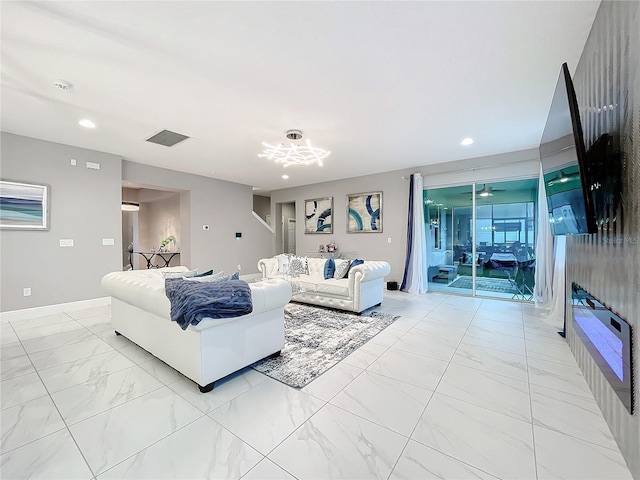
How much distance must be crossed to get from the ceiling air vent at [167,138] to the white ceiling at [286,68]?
0.41 feet

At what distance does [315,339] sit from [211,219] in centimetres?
491

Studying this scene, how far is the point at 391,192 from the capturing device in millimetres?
6207

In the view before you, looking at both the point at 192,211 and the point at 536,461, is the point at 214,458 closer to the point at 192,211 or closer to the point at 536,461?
the point at 536,461

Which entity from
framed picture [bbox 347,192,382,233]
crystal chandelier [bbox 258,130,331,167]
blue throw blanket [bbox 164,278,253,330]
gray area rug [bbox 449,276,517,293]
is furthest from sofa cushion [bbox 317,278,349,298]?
gray area rug [bbox 449,276,517,293]

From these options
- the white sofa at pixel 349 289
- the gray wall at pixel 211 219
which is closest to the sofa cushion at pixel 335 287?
the white sofa at pixel 349 289

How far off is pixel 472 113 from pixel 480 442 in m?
3.40

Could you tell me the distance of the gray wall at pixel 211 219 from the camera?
19.1 feet

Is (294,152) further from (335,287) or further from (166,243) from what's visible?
(166,243)

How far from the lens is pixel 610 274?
5.50ft

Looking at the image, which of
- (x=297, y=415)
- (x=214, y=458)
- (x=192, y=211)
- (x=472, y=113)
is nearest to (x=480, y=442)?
(x=297, y=415)

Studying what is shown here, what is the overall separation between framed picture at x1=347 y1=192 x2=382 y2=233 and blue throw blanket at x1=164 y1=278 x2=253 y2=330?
4710 millimetres

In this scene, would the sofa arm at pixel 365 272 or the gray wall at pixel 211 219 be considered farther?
the gray wall at pixel 211 219

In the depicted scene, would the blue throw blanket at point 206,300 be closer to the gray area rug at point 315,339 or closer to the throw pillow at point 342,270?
the gray area rug at point 315,339

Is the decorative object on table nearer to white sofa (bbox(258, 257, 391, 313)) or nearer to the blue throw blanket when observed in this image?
white sofa (bbox(258, 257, 391, 313))
